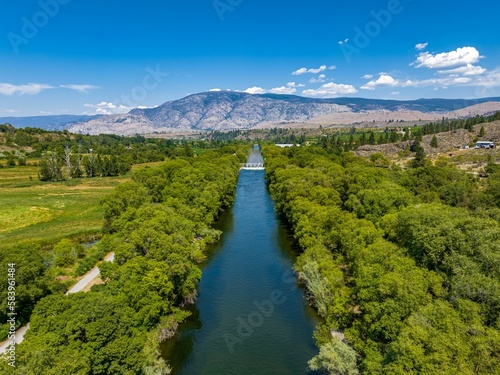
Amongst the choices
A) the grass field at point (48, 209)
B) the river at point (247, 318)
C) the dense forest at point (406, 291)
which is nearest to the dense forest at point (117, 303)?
the river at point (247, 318)

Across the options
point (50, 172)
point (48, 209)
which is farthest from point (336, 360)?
point (50, 172)

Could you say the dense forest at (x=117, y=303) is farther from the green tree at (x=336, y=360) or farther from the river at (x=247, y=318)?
the green tree at (x=336, y=360)

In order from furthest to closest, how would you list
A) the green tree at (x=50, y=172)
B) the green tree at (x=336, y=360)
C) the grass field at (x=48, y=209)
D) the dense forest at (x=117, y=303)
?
1. the green tree at (x=50, y=172)
2. the grass field at (x=48, y=209)
3. the green tree at (x=336, y=360)
4. the dense forest at (x=117, y=303)

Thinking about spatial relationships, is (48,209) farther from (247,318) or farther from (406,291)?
(406,291)

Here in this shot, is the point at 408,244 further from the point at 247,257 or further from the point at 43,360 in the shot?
the point at 43,360

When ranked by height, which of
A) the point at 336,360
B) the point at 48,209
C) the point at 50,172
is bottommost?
the point at 48,209

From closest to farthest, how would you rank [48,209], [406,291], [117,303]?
[406,291]
[117,303]
[48,209]

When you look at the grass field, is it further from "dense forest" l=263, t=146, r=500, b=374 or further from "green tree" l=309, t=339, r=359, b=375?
"green tree" l=309, t=339, r=359, b=375
